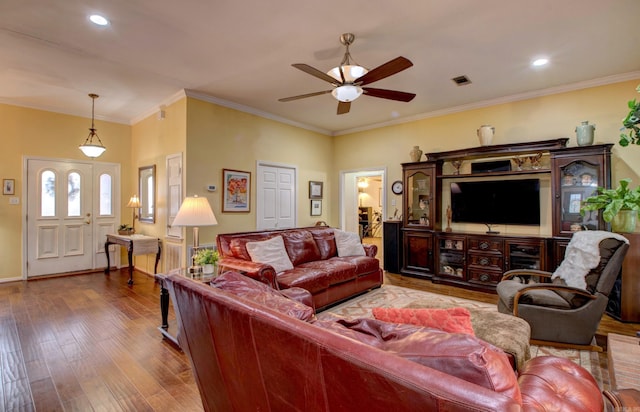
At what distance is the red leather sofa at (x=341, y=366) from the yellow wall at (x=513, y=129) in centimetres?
415

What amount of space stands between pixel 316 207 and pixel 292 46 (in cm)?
395

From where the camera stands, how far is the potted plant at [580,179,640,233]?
2.93m

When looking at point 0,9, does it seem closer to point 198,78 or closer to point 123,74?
point 123,74

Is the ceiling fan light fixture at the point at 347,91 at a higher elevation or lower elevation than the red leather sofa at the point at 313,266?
higher

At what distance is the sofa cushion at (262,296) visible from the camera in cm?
124

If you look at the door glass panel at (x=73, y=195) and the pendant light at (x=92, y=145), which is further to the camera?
the door glass panel at (x=73, y=195)

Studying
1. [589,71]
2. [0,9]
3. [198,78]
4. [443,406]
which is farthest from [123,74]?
[589,71]

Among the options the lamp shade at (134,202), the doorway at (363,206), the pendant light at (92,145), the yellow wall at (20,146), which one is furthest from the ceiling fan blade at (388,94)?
the yellow wall at (20,146)

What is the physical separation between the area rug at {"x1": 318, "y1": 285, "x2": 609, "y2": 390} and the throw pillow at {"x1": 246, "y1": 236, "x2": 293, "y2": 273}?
0.75 metres

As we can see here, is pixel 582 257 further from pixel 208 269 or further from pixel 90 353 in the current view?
pixel 90 353

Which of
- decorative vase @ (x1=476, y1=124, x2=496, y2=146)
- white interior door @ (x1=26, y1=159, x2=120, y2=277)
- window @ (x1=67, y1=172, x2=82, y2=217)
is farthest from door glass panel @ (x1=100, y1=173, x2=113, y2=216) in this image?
decorative vase @ (x1=476, y1=124, x2=496, y2=146)

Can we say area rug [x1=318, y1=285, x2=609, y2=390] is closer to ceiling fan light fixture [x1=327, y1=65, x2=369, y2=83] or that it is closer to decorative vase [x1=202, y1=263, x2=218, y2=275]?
decorative vase [x1=202, y1=263, x2=218, y2=275]

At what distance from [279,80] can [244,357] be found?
378 cm

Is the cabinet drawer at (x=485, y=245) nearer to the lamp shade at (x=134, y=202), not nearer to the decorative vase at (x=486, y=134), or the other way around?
the decorative vase at (x=486, y=134)
